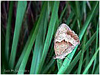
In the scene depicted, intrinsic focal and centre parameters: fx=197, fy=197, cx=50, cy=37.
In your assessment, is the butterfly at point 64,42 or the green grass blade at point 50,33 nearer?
the butterfly at point 64,42

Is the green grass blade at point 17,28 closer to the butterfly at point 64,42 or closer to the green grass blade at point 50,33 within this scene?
the green grass blade at point 50,33

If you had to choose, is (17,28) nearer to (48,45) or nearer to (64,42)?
(48,45)


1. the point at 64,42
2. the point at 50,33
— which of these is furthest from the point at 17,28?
the point at 64,42

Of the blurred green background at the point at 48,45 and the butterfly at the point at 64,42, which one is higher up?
the butterfly at the point at 64,42

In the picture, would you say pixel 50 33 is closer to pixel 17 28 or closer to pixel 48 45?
pixel 48 45

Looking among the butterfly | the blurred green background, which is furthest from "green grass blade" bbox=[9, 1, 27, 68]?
the butterfly

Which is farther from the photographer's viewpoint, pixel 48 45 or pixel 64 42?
pixel 48 45

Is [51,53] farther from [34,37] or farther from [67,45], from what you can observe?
[67,45]

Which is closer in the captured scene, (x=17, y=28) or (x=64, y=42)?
(x=64, y=42)

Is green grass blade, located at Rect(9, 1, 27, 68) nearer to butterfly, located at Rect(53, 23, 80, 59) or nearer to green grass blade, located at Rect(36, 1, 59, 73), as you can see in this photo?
green grass blade, located at Rect(36, 1, 59, 73)

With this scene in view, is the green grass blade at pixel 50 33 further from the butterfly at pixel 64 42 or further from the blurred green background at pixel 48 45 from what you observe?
the butterfly at pixel 64 42

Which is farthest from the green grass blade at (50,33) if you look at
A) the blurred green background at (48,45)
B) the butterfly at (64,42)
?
the butterfly at (64,42)

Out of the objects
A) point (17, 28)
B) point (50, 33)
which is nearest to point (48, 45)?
point (50, 33)
